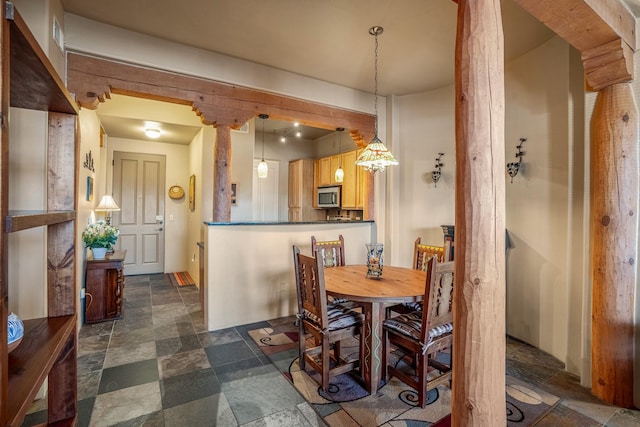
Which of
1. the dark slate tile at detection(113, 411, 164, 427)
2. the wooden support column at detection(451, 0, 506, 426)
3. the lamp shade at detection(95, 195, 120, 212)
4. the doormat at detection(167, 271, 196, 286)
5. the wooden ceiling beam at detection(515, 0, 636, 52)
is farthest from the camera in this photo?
the doormat at detection(167, 271, 196, 286)

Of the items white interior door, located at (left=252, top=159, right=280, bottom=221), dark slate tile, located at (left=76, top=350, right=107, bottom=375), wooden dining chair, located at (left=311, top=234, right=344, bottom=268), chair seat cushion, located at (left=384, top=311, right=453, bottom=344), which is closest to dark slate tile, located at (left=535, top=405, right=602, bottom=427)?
chair seat cushion, located at (left=384, top=311, right=453, bottom=344)

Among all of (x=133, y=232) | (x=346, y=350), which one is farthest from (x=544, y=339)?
(x=133, y=232)

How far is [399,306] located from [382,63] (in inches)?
104

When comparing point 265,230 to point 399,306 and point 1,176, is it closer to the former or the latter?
point 399,306

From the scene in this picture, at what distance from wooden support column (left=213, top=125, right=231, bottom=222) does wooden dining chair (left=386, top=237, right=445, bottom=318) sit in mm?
1976

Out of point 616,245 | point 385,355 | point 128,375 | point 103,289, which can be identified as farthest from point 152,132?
point 616,245

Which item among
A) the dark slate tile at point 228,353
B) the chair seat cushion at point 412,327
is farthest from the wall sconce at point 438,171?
the dark slate tile at point 228,353

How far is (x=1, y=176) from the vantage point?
0.75 m

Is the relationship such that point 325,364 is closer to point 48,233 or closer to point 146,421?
point 146,421

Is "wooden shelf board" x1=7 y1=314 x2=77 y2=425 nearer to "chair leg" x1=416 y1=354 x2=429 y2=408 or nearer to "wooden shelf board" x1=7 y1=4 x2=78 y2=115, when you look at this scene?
"wooden shelf board" x1=7 y1=4 x2=78 y2=115

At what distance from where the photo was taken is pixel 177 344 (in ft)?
9.73

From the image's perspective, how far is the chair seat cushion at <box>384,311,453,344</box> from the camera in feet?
6.92

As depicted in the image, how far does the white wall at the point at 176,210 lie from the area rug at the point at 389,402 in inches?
170

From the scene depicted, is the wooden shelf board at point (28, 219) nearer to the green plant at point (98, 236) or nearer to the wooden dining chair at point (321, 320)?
the wooden dining chair at point (321, 320)
